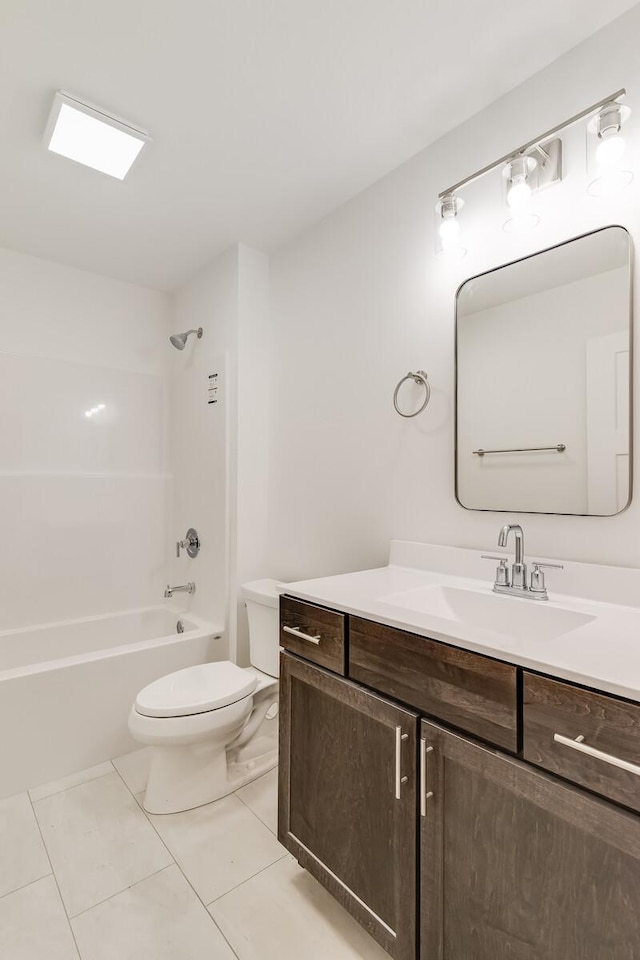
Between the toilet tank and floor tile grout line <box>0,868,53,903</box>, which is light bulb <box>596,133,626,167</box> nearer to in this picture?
the toilet tank

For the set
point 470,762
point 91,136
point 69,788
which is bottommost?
point 69,788

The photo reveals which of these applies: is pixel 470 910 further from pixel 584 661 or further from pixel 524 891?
pixel 584 661

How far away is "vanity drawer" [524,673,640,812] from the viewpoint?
75 cm

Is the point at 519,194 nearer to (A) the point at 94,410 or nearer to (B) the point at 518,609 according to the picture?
(B) the point at 518,609

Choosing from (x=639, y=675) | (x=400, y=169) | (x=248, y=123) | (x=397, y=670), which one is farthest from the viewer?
(x=400, y=169)

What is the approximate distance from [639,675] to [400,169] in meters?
1.87

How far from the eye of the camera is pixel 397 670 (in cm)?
111

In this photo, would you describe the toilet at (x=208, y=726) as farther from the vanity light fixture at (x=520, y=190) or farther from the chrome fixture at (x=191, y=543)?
the vanity light fixture at (x=520, y=190)

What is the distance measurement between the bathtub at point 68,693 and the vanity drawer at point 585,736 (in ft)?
6.05

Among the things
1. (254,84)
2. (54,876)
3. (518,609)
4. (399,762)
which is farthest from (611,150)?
(54,876)

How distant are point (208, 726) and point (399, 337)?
1582 mm

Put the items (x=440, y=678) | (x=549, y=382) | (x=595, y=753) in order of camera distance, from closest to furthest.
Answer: (x=595, y=753)
(x=440, y=678)
(x=549, y=382)

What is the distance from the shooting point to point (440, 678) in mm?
1023

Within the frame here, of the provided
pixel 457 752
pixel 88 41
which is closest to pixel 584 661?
pixel 457 752
